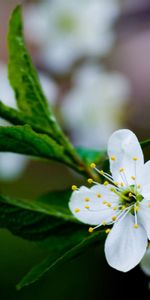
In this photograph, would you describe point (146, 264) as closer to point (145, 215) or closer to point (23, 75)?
point (145, 215)

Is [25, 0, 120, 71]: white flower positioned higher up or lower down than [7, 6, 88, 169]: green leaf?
higher up

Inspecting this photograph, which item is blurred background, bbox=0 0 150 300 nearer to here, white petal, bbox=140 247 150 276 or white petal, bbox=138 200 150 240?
white petal, bbox=140 247 150 276

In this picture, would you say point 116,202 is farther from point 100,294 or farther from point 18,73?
point 100,294

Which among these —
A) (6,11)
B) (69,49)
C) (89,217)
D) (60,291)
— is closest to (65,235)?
(89,217)

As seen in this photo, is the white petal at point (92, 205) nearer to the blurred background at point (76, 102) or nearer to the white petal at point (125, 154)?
the white petal at point (125, 154)

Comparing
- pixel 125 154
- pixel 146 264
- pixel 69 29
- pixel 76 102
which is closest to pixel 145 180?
pixel 125 154

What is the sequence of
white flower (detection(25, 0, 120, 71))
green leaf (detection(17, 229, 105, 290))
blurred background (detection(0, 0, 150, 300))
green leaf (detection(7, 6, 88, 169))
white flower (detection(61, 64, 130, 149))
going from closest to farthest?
green leaf (detection(17, 229, 105, 290)), green leaf (detection(7, 6, 88, 169)), blurred background (detection(0, 0, 150, 300)), white flower (detection(61, 64, 130, 149)), white flower (detection(25, 0, 120, 71))

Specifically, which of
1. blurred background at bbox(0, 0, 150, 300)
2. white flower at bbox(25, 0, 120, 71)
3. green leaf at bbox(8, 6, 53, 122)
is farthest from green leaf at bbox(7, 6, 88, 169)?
white flower at bbox(25, 0, 120, 71)
